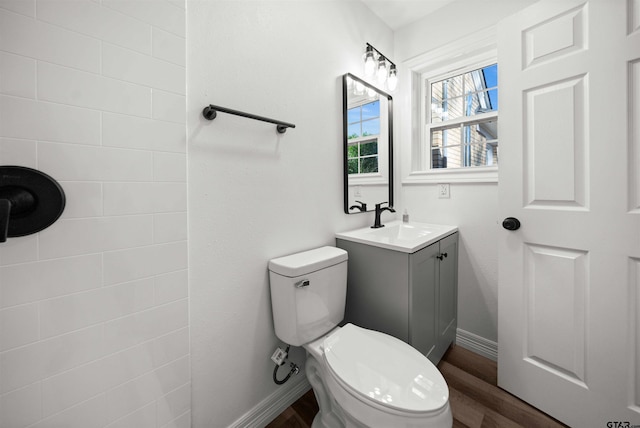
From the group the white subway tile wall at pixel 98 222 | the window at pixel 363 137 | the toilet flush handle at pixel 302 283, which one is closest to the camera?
the white subway tile wall at pixel 98 222

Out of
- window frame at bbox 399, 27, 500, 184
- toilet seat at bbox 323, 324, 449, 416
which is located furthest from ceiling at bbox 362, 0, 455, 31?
toilet seat at bbox 323, 324, 449, 416

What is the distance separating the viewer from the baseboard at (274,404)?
1.21 meters

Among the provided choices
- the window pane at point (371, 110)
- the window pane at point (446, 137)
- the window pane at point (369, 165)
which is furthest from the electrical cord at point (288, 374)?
the window pane at point (446, 137)

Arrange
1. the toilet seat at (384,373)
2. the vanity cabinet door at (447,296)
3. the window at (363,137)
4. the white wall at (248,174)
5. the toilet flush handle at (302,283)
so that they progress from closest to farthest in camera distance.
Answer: the toilet seat at (384,373), the white wall at (248,174), the toilet flush handle at (302,283), the vanity cabinet door at (447,296), the window at (363,137)

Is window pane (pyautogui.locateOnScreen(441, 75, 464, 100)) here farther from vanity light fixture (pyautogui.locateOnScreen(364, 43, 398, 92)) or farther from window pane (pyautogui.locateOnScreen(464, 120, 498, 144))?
vanity light fixture (pyautogui.locateOnScreen(364, 43, 398, 92))

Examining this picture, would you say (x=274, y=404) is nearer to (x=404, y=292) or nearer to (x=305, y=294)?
(x=305, y=294)

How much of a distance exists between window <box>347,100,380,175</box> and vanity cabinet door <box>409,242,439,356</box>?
0.69 metres

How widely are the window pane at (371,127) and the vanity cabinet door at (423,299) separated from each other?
0.88 meters

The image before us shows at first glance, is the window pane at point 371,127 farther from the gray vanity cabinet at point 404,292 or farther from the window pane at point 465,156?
the gray vanity cabinet at point 404,292

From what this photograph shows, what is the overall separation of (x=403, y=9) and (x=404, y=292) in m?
1.98

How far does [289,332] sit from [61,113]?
1.10 metres

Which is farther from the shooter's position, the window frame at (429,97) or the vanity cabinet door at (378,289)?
the window frame at (429,97)

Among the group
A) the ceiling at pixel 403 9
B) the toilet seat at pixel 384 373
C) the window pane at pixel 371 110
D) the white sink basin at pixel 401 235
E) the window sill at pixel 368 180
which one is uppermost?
the ceiling at pixel 403 9

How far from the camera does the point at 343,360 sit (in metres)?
1.02
